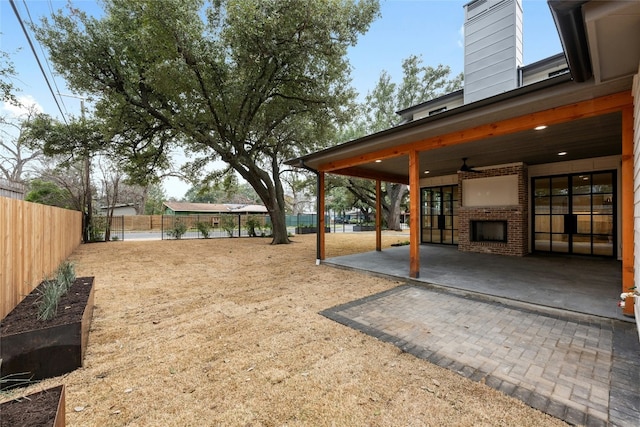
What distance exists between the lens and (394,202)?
20703mm

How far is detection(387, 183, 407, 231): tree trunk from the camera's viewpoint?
20.5m

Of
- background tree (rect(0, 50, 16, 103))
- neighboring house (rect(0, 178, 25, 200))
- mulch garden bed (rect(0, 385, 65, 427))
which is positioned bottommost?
mulch garden bed (rect(0, 385, 65, 427))

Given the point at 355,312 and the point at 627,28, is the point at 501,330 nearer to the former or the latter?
the point at 355,312

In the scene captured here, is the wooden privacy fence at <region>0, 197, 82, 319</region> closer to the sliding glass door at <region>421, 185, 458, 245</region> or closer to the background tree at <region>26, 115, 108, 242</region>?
the background tree at <region>26, 115, 108, 242</region>

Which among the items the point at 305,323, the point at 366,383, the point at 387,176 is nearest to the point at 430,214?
the point at 387,176

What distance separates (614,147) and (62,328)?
9423 mm

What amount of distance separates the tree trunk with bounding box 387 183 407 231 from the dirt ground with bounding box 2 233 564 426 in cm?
1737

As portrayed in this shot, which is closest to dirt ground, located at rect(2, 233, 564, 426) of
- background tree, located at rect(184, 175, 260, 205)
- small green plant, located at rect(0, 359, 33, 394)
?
small green plant, located at rect(0, 359, 33, 394)

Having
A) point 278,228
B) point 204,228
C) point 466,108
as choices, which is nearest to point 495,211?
point 466,108

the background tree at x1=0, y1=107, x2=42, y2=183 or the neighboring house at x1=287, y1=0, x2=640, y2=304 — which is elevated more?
the background tree at x1=0, y1=107, x2=42, y2=183

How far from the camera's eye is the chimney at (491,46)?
24.9ft

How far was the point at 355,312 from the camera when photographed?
3545 millimetres

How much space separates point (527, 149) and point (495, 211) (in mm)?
2456

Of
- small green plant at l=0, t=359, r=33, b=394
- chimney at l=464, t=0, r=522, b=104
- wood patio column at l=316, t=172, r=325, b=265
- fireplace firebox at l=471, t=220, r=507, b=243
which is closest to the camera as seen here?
small green plant at l=0, t=359, r=33, b=394
